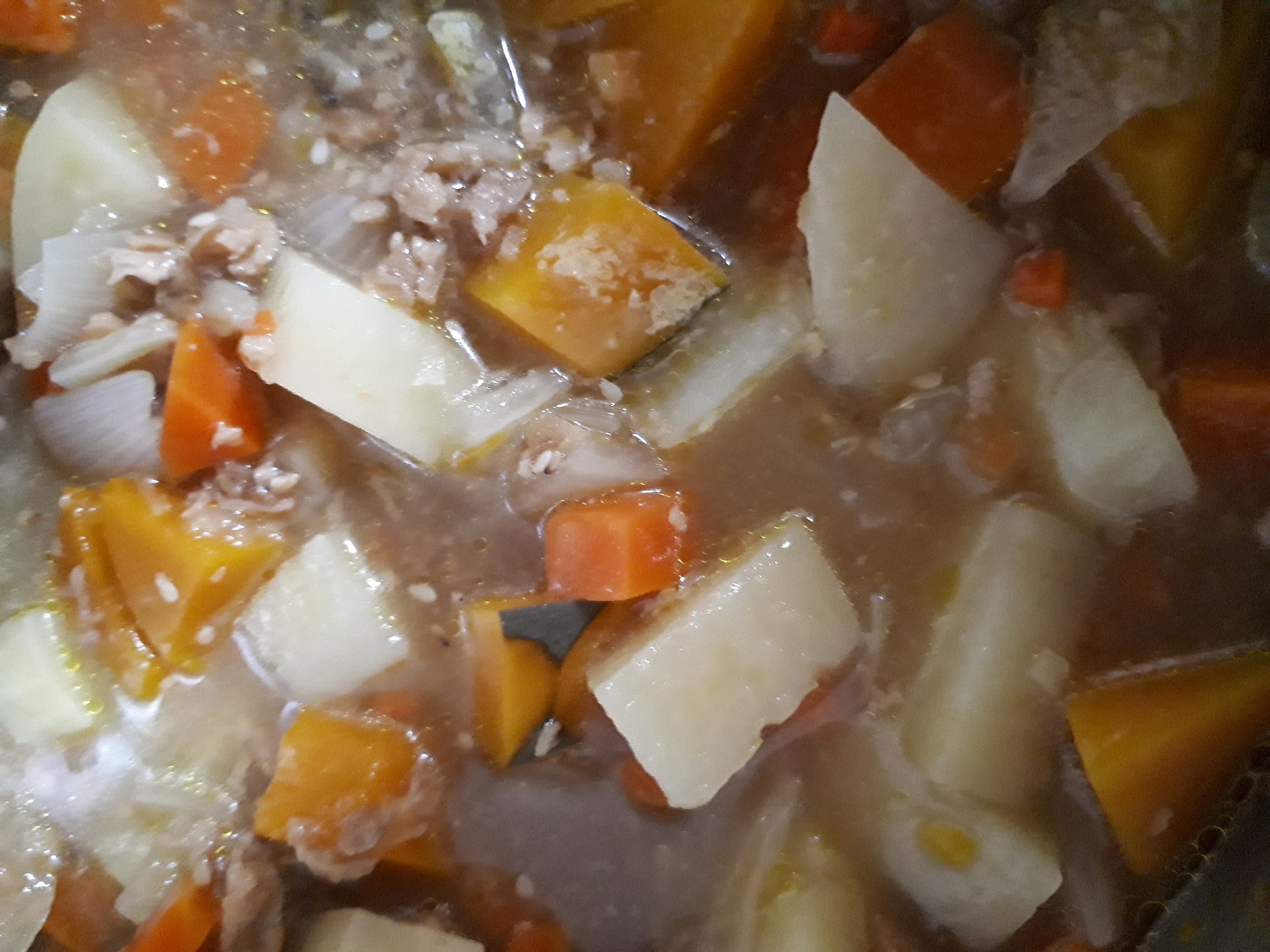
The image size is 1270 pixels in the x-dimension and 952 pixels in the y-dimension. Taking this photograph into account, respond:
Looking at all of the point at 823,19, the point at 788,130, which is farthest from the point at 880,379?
the point at 823,19

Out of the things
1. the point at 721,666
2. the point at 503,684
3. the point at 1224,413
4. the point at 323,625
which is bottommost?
the point at 323,625

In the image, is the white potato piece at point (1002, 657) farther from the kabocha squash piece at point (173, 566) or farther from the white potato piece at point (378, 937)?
the kabocha squash piece at point (173, 566)

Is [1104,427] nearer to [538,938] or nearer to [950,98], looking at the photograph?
[950,98]

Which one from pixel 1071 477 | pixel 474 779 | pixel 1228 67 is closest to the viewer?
pixel 1228 67

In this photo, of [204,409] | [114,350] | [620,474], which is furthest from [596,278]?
[114,350]

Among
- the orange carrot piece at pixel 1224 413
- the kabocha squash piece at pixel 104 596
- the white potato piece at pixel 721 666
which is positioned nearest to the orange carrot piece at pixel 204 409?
the kabocha squash piece at pixel 104 596

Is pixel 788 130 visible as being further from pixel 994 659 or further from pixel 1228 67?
pixel 994 659

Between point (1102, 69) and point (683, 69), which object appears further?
point (683, 69)

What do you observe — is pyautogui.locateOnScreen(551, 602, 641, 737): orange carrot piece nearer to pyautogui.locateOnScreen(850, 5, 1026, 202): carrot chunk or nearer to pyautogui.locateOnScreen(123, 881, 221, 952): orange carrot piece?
pyautogui.locateOnScreen(123, 881, 221, 952): orange carrot piece
